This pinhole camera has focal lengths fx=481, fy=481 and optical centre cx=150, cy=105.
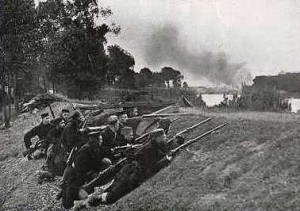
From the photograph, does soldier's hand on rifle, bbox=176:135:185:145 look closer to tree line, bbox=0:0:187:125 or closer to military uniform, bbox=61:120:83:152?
military uniform, bbox=61:120:83:152

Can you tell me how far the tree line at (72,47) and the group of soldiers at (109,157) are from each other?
441 centimetres

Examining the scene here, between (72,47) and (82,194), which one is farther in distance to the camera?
(72,47)

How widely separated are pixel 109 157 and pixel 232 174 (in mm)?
3785

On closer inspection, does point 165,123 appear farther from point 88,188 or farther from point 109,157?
point 88,188

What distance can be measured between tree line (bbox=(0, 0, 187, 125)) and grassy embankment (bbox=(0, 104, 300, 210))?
20.5ft

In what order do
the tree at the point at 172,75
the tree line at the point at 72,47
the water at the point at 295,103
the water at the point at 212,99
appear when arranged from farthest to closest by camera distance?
the tree line at the point at 72,47
the water at the point at 212,99
the tree at the point at 172,75
the water at the point at 295,103

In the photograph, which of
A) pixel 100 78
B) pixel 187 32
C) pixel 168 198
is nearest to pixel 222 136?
pixel 168 198

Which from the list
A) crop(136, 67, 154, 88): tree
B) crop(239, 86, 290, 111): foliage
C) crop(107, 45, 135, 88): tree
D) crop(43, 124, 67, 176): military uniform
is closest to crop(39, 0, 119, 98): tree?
crop(107, 45, 135, 88): tree

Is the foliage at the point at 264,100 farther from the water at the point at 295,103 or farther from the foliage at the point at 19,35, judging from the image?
the foliage at the point at 19,35

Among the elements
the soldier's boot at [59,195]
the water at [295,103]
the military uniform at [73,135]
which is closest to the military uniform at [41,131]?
the military uniform at [73,135]

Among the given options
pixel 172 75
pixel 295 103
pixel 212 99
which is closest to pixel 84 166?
pixel 172 75

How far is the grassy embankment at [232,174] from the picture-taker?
22.2 ft

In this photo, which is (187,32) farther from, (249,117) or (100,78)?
(100,78)

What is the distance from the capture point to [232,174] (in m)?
7.76
